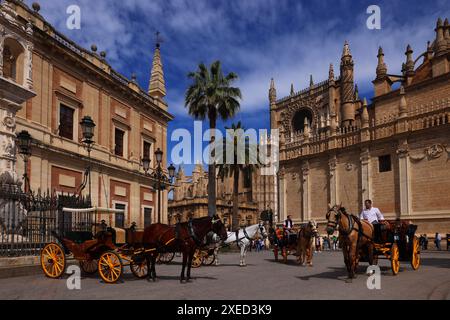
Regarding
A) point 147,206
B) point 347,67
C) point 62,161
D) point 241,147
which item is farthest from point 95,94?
point 347,67

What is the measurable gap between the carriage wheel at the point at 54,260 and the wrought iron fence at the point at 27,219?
485mm

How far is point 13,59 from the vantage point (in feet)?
47.3

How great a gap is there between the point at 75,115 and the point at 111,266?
14.9 m

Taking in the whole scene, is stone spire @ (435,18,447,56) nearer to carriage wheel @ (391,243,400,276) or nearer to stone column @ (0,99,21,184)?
carriage wheel @ (391,243,400,276)

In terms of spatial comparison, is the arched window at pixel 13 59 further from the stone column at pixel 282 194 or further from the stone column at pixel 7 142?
the stone column at pixel 282 194

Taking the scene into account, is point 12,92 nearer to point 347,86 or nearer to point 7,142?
point 7,142

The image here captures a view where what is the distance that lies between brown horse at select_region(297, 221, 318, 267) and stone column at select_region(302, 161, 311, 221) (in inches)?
914

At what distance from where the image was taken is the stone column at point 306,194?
38.1 meters

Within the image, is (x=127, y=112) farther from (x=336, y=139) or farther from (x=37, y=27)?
(x=336, y=139)

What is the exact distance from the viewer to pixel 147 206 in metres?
28.7

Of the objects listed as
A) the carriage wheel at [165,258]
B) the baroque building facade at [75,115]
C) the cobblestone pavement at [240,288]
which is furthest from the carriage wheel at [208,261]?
the baroque building facade at [75,115]

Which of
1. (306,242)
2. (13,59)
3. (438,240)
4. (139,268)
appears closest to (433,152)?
(438,240)
